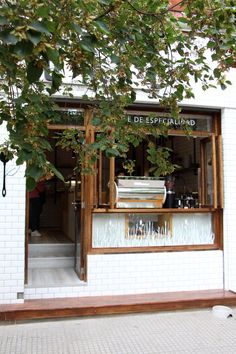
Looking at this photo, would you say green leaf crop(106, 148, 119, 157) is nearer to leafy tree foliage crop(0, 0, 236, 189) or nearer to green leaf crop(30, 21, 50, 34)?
leafy tree foliage crop(0, 0, 236, 189)

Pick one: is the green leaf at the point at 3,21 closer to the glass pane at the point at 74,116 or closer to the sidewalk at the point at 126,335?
the sidewalk at the point at 126,335

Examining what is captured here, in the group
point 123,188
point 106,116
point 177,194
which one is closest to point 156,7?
point 106,116

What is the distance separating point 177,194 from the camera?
682cm

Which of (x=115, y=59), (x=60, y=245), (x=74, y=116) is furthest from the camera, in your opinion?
(x=60, y=245)

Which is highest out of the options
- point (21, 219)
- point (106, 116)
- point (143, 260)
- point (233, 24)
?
point (233, 24)

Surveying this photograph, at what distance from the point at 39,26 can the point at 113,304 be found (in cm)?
436

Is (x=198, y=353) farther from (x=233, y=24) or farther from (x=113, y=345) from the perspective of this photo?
(x=233, y=24)

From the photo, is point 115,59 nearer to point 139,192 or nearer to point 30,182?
point 30,182

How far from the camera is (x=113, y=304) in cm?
565

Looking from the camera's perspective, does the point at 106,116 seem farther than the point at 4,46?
Yes

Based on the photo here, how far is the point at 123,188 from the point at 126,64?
3130mm

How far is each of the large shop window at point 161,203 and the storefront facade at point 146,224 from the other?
16mm

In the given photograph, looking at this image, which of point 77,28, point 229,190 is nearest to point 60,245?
point 229,190

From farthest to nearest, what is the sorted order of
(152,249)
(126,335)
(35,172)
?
1. (152,249)
2. (126,335)
3. (35,172)
